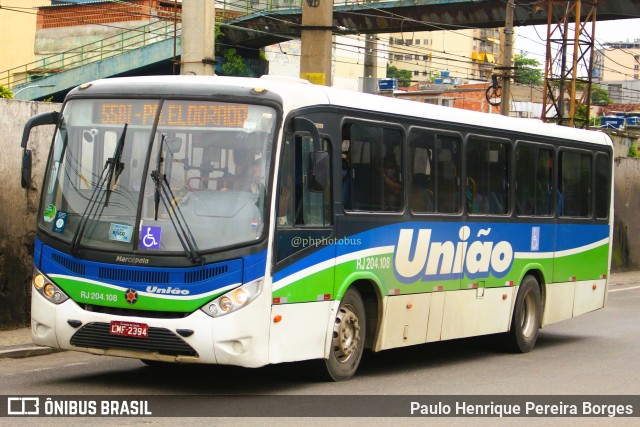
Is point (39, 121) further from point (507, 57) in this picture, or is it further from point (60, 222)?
point (507, 57)

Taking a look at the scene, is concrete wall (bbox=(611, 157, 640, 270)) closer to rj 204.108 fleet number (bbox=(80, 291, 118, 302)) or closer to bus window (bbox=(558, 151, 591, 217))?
bus window (bbox=(558, 151, 591, 217))

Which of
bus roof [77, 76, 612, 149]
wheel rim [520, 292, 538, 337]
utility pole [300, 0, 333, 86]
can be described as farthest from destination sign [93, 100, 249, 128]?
utility pole [300, 0, 333, 86]

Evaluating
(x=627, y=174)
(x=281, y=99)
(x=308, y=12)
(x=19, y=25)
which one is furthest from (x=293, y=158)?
(x=19, y=25)

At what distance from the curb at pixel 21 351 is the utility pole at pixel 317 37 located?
778cm

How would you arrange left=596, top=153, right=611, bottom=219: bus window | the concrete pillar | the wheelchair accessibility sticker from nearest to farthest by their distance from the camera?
the wheelchair accessibility sticker, the concrete pillar, left=596, top=153, right=611, bottom=219: bus window

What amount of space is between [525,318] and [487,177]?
2319 mm

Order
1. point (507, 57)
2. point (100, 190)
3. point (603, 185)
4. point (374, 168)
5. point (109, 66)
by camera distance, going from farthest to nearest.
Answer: point (109, 66) < point (507, 57) < point (603, 185) < point (374, 168) < point (100, 190)

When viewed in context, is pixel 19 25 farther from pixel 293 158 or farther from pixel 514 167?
pixel 293 158

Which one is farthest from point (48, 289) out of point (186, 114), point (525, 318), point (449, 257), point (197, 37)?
point (525, 318)

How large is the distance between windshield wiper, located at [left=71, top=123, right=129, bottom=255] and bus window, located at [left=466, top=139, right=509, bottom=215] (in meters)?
4.97

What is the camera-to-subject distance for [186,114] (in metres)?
10.1

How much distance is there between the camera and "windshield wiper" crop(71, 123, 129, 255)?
32.8 ft

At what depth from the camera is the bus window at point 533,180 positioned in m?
15.0

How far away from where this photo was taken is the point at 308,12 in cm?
1936
